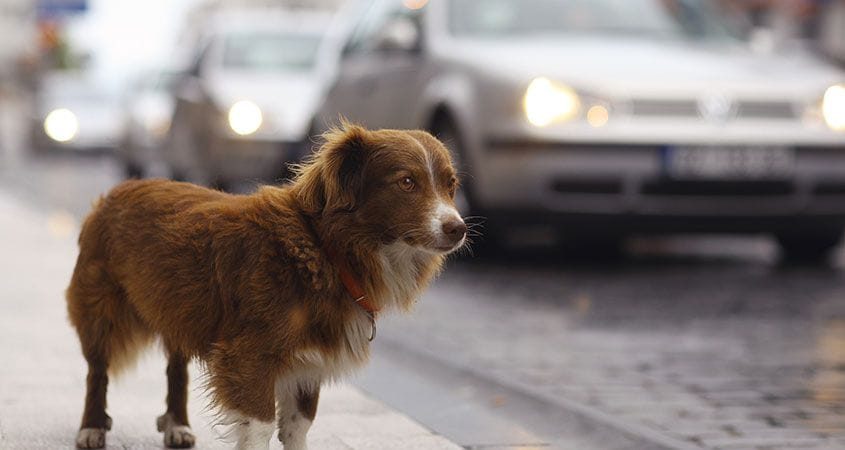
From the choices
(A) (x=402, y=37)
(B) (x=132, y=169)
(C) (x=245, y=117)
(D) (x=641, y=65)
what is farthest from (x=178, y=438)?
(B) (x=132, y=169)

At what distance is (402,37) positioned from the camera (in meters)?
9.83

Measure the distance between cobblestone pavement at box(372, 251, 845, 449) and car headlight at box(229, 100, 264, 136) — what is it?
3.87 meters

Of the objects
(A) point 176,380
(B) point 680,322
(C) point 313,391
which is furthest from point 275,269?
(B) point 680,322

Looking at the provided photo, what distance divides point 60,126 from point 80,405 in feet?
87.4

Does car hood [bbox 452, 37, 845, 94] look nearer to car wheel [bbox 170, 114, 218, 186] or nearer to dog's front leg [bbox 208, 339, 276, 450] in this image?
car wheel [bbox 170, 114, 218, 186]

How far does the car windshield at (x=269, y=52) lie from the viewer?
1435 cm

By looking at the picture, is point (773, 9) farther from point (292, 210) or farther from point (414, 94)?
point (292, 210)

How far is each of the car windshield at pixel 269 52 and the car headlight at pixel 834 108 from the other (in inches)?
261

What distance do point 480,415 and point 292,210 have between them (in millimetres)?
1545

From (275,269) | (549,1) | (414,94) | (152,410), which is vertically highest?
(549,1)

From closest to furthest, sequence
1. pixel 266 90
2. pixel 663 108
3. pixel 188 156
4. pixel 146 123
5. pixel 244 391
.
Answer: pixel 244 391 → pixel 663 108 → pixel 266 90 → pixel 188 156 → pixel 146 123

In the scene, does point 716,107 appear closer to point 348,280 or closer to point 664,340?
point 664,340

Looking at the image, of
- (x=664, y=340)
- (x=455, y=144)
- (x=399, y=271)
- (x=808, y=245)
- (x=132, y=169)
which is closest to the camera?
(x=399, y=271)

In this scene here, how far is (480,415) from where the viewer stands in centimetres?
517
